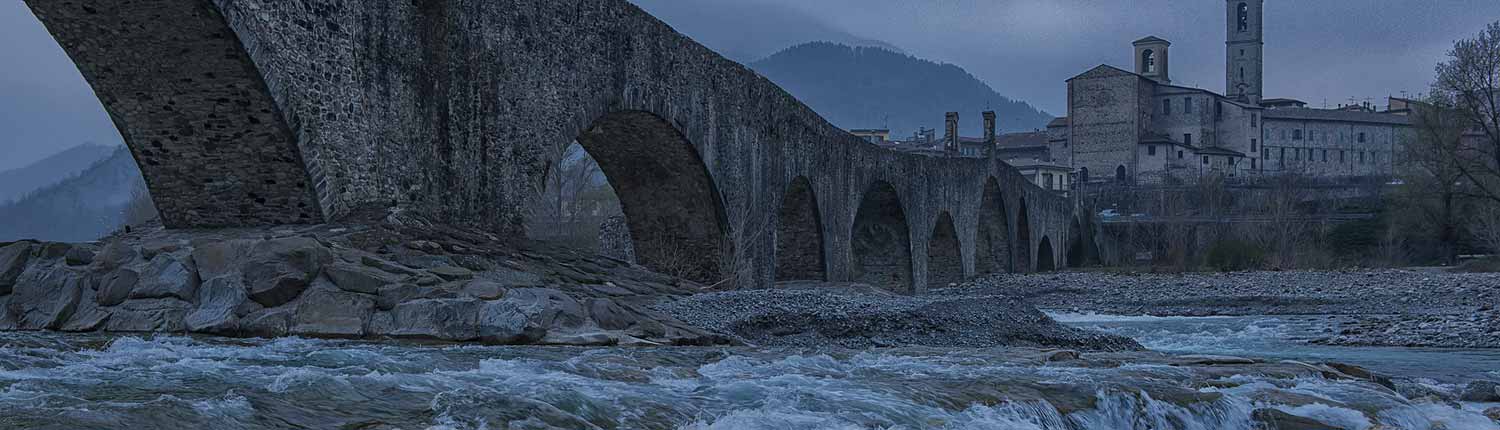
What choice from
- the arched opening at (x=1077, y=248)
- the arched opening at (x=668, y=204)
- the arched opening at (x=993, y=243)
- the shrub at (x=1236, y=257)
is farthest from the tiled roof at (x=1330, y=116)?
the arched opening at (x=668, y=204)

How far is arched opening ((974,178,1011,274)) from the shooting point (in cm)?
4216

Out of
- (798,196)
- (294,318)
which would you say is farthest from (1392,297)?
(294,318)

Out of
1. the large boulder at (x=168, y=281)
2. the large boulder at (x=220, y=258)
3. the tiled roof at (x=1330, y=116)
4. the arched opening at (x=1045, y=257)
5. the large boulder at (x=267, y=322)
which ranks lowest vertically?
the arched opening at (x=1045, y=257)

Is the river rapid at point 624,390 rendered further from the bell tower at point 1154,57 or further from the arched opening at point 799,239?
the bell tower at point 1154,57

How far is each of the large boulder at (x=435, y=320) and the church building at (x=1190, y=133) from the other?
215 feet

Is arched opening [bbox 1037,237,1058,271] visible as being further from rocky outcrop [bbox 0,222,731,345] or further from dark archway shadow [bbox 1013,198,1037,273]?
rocky outcrop [bbox 0,222,731,345]

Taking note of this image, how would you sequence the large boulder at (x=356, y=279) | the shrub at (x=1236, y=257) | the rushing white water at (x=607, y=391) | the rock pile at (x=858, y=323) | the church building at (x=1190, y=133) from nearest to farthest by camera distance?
1. the rushing white water at (x=607, y=391)
2. the large boulder at (x=356, y=279)
3. the rock pile at (x=858, y=323)
4. the shrub at (x=1236, y=257)
5. the church building at (x=1190, y=133)

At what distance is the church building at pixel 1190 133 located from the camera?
244 feet

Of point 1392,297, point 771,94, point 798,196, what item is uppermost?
point 771,94

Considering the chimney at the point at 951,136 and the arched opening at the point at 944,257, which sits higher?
the chimney at the point at 951,136

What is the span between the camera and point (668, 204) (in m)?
18.8

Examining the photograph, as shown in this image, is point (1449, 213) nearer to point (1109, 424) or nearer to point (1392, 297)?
point (1392, 297)

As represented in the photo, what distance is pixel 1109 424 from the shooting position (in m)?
6.89

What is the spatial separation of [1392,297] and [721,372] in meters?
22.2
